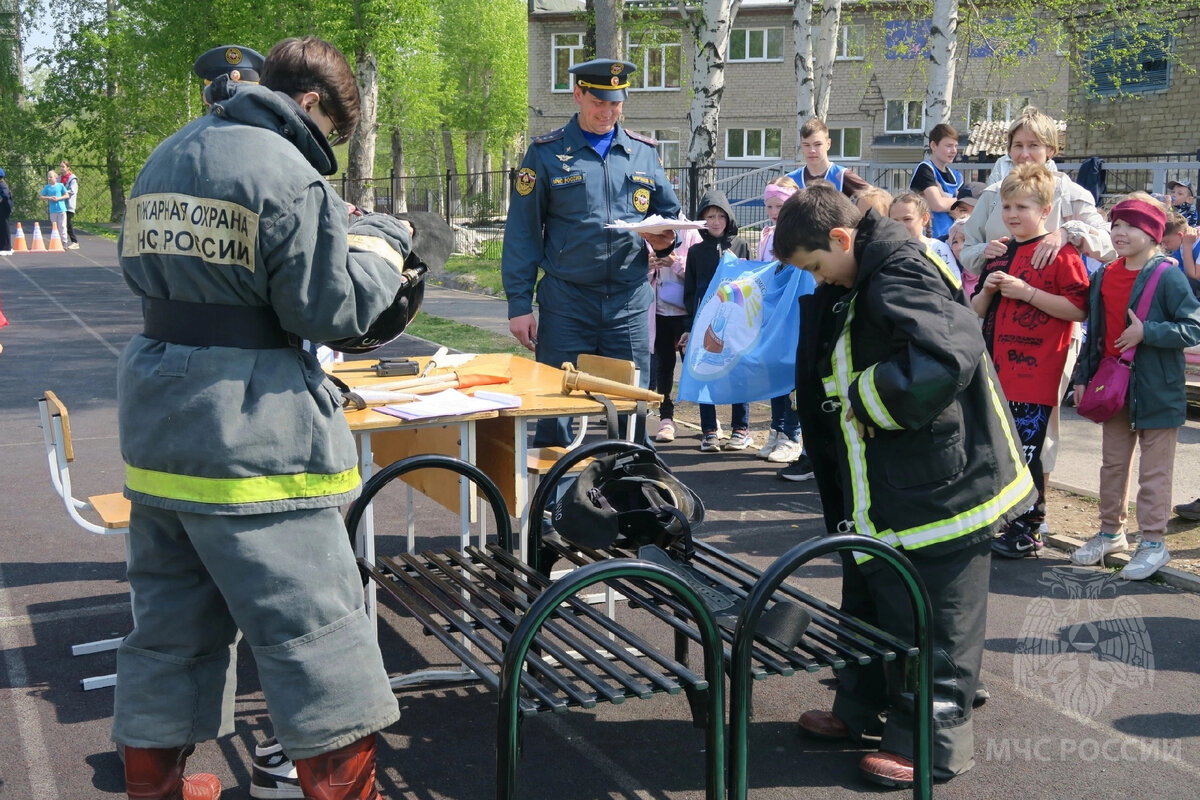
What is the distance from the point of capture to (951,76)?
1476 cm

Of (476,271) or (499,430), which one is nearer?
(499,430)

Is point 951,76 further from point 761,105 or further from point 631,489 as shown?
point 761,105

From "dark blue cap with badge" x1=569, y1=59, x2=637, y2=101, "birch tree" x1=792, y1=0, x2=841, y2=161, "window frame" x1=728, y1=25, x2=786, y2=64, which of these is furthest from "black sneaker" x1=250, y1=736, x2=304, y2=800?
"window frame" x1=728, y1=25, x2=786, y2=64

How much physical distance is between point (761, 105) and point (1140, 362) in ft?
120

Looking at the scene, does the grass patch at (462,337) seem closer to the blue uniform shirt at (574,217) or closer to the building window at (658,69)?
the blue uniform shirt at (574,217)

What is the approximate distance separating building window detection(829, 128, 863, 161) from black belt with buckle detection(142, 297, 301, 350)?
39.2m

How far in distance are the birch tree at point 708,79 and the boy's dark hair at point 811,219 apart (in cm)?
1047

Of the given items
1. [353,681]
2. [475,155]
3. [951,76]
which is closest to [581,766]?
[353,681]

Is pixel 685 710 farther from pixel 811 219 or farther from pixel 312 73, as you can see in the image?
pixel 312 73

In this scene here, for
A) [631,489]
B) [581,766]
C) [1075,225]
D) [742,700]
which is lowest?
[581,766]

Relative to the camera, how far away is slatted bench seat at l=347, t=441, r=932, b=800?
264cm

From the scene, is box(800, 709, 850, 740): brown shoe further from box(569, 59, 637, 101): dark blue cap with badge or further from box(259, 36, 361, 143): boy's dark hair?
box(569, 59, 637, 101): dark blue cap with badge

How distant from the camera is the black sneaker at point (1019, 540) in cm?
547

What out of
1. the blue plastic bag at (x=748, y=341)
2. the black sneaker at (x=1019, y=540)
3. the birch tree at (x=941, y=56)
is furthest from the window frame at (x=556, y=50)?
the black sneaker at (x=1019, y=540)
